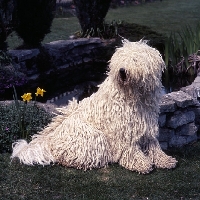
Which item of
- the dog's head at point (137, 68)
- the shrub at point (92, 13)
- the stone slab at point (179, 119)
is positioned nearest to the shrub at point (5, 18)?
the shrub at point (92, 13)

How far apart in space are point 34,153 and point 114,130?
Result: 86cm

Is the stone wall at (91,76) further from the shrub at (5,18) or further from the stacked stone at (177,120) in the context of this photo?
the shrub at (5,18)

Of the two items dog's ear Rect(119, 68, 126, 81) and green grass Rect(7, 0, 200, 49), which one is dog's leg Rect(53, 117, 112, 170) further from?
green grass Rect(7, 0, 200, 49)

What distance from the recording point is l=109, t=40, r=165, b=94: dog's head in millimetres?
4074

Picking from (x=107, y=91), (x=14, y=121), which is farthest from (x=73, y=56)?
(x=107, y=91)

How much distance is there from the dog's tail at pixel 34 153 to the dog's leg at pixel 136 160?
2.54ft

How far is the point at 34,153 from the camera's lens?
14.9ft

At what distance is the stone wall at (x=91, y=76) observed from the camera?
17.4ft

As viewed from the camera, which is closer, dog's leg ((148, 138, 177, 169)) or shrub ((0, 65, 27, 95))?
dog's leg ((148, 138, 177, 169))

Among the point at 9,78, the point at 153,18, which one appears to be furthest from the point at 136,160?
the point at 153,18

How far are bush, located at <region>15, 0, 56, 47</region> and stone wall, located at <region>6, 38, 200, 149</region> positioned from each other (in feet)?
1.10

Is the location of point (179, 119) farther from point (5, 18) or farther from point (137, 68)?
point (5, 18)

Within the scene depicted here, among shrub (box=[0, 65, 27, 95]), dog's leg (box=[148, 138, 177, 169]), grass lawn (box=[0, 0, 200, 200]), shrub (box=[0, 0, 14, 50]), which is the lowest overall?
grass lawn (box=[0, 0, 200, 200])

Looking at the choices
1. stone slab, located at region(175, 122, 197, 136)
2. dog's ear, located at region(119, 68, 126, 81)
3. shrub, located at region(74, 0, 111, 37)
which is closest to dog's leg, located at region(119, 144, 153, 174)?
dog's ear, located at region(119, 68, 126, 81)
